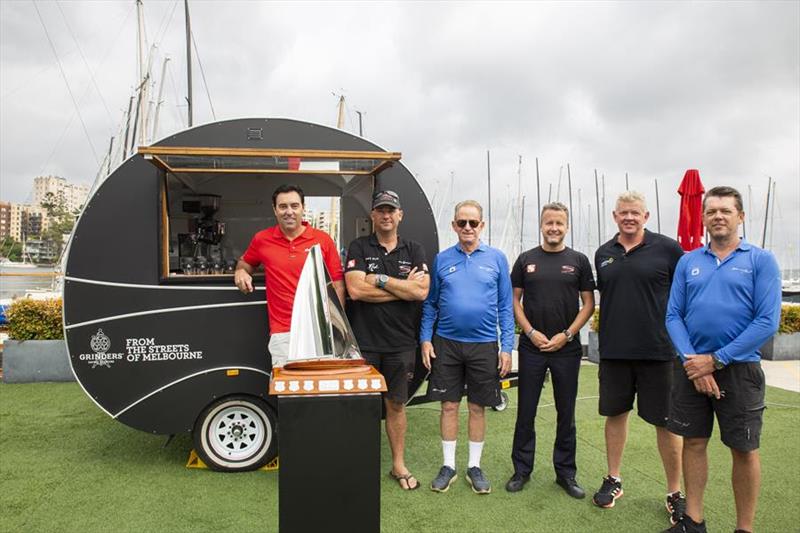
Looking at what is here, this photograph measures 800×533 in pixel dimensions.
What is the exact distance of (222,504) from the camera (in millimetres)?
3869

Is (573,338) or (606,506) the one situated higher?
(573,338)

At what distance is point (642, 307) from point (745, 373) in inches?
29.8

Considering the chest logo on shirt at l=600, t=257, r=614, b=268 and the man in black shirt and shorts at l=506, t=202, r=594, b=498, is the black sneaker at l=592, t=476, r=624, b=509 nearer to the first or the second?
the man in black shirt and shorts at l=506, t=202, r=594, b=498

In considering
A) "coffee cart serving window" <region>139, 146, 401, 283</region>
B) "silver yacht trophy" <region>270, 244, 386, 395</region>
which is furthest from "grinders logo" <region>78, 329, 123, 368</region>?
"silver yacht trophy" <region>270, 244, 386, 395</region>

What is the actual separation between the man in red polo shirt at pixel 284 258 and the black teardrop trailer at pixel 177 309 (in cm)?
40

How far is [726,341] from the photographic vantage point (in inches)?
123

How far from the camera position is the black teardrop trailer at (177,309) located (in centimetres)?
424

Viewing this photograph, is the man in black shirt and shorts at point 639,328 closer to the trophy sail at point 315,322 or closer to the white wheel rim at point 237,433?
the trophy sail at point 315,322

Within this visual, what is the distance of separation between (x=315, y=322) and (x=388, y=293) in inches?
40.7

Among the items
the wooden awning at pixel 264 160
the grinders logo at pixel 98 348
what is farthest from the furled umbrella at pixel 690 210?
the grinders logo at pixel 98 348

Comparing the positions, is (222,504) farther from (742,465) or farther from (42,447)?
(742,465)

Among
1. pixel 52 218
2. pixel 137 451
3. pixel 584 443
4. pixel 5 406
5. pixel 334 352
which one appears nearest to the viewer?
pixel 334 352

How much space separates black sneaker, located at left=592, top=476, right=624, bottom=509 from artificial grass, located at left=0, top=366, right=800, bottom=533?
0.05 metres

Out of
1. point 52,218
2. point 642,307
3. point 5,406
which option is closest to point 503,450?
point 642,307
